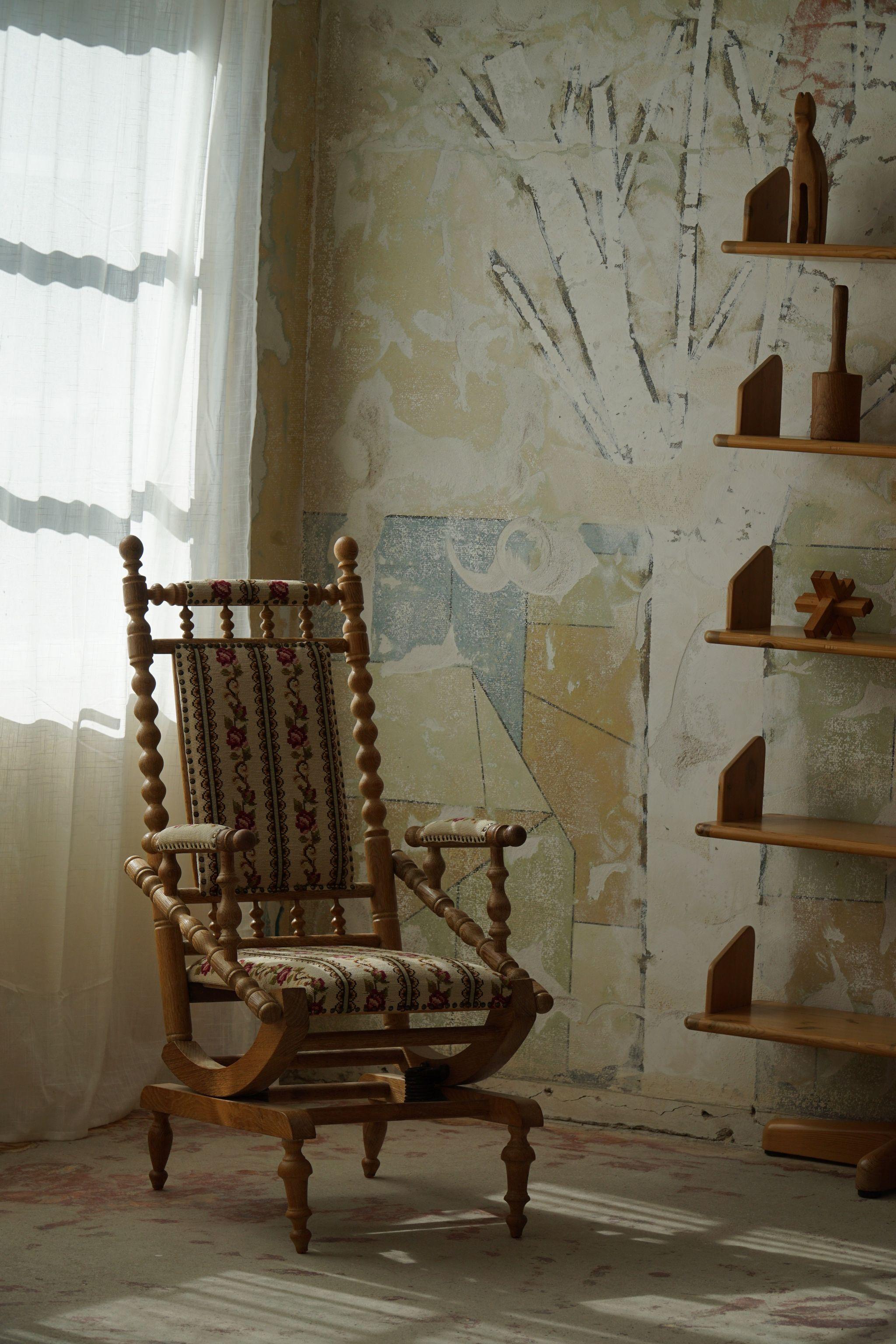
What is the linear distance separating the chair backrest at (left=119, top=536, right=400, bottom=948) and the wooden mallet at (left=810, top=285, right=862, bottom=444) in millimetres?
1011

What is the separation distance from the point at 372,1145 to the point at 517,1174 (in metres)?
0.42

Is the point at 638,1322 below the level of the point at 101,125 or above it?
below

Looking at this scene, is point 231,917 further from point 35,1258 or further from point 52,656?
point 52,656

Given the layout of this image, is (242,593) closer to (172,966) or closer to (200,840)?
(200,840)

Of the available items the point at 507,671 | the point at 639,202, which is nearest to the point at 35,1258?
the point at 507,671

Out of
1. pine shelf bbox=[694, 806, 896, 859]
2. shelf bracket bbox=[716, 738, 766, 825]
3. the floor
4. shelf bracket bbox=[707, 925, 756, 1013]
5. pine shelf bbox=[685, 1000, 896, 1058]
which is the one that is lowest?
the floor

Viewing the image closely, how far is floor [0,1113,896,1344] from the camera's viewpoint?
2.48m

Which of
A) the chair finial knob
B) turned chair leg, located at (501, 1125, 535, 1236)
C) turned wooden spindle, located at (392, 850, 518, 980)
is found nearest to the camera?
turned chair leg, located at (501, 1125, 535, 1236)

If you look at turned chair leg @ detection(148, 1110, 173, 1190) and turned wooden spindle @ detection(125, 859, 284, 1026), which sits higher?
turned wooden spindle @ detection(125, 859, 284, 1026)

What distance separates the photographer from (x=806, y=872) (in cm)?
356

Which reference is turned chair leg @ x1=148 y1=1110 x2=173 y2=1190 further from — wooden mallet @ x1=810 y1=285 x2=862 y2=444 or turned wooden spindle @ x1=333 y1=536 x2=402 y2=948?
wooden mallet @ x1=810 y1=285 x2=862 y2=444

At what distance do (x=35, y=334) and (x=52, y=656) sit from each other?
657 mm

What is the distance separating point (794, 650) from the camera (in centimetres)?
336

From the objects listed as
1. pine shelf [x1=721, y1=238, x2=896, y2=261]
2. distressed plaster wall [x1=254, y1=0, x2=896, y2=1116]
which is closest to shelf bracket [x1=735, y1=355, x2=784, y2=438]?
distressed plaster wall [x1=254, y1=0, x2=896, y2=1116]
